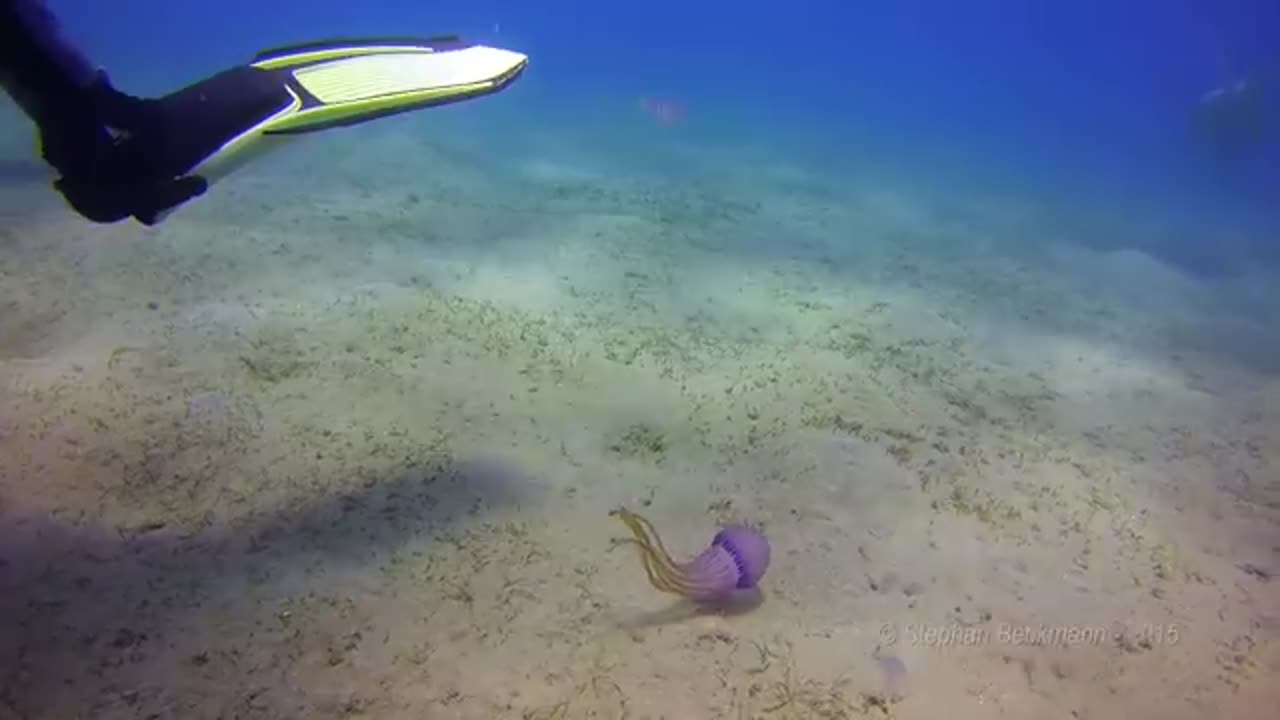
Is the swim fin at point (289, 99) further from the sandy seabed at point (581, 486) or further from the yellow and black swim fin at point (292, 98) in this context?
the sandy seabed at point (581, 486)

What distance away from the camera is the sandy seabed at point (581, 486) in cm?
303

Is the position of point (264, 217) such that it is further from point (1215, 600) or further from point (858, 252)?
point (1215, 600)

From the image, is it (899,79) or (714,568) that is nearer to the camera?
(714,568)

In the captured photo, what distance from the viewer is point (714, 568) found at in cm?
339

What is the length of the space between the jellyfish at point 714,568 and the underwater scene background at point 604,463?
0.03 m

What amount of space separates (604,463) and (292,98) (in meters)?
2.72

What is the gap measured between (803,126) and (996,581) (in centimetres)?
2528

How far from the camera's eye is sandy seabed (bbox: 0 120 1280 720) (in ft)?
9.94

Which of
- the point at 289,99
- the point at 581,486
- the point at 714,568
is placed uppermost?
the point at 289,99

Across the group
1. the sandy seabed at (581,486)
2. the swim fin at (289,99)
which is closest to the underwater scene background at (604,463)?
the sandy seabed at (581,486)

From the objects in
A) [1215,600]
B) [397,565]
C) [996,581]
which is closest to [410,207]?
[397,565]

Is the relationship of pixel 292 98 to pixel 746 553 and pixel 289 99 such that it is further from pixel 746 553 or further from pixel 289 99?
pixel 746 553

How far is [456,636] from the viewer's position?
3.17 m

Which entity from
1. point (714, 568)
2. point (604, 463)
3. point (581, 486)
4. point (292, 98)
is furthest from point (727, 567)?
point (292, 98)
